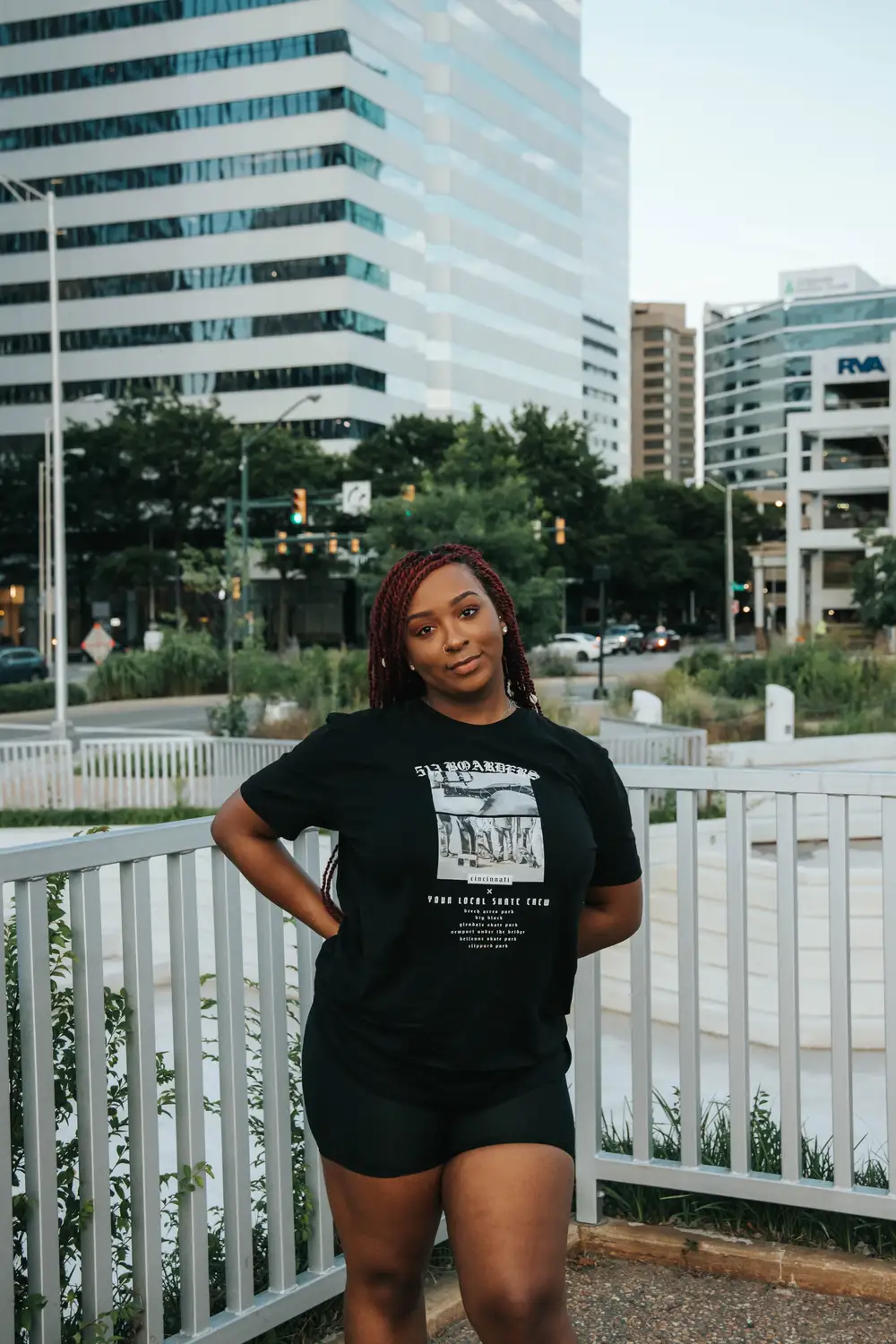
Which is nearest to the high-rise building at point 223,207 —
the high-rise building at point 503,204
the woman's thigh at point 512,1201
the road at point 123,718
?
the high-rise building at point 503,204

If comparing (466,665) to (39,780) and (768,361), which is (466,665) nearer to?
(39,780)

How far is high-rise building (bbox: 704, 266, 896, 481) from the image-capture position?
167 meters

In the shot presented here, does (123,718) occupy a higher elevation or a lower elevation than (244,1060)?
lower

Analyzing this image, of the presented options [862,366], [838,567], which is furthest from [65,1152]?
[862,366]

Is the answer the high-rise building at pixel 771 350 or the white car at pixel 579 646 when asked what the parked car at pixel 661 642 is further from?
the high-rise building at pixel 771 350

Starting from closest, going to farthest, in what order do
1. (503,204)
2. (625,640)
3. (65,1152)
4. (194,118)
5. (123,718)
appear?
1. (65,1152)
2. (123,718)
3. (625,640)
4. (194,118)
5. (503,204)

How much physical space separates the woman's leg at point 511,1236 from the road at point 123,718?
26.2 meters

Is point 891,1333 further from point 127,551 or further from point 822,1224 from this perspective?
point 127,551

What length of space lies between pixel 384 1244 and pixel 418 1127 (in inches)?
8.9

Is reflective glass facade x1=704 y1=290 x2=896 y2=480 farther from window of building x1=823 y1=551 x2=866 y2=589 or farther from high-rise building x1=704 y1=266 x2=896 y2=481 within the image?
window of building x1=823 y1=551 x2=866 y2=589

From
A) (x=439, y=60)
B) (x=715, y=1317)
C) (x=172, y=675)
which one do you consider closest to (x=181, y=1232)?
(x=715, y=1317)

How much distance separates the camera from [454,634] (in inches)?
95.3

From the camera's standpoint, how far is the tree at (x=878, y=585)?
178ft

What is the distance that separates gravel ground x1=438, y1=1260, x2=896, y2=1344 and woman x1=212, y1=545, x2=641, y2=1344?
3.86 ft
